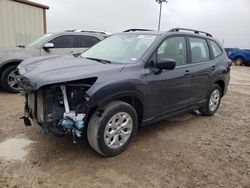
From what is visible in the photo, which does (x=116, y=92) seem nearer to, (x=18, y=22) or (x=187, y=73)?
(x=187, y=73)

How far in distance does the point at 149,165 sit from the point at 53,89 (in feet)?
5.14

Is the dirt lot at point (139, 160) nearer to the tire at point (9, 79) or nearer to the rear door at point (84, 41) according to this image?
the tire at point (9, 79)

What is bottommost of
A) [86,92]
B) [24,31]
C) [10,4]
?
[86,92]

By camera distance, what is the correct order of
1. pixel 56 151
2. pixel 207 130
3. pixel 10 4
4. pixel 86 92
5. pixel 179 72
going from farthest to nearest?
pixel 10 4 < pixel 207 130 < pixel 179 72 < pixel 56 151 < pixel 86 92

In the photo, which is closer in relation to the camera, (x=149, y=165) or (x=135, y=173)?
(x=135, y=173)

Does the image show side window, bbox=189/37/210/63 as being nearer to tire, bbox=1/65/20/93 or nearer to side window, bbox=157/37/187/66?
side window, bbox=157/37/187/66

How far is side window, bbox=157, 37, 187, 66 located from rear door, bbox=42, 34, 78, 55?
403 centimetres

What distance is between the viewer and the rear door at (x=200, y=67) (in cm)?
462

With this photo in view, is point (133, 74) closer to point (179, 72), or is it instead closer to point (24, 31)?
point (179, 72)

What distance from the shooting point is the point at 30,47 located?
717 centimetres

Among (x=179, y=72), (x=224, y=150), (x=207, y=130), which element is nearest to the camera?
(x=224, y=150)

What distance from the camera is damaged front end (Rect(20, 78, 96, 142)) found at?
3.06 metres

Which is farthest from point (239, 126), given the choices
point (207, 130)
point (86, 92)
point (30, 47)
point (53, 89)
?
point (30, 47)

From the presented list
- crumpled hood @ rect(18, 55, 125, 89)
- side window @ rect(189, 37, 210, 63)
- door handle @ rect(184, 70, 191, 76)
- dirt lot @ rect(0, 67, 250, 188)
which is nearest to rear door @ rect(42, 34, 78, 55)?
dirt lot @ rect(0, 67, 250, 188)
